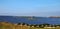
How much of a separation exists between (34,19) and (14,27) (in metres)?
6.24

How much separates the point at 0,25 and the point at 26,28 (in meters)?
1.37

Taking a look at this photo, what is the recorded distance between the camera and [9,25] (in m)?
6.96

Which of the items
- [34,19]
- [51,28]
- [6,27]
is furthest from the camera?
[34,19]

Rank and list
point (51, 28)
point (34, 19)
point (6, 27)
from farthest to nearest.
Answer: point (34, 19)
point (51, 28)
point (6, 27)

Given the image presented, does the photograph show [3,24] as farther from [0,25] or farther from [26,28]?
[26,28]

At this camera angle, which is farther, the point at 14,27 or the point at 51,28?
the point at 51,28

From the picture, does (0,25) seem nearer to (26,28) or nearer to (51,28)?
(26,28)

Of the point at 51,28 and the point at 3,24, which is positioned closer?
the point at 3,24

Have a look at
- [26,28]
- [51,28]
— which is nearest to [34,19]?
[51,28]

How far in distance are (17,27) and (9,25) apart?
1.50ft

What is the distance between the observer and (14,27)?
704 cm

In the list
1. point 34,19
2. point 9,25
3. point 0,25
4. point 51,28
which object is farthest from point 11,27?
point 34,19

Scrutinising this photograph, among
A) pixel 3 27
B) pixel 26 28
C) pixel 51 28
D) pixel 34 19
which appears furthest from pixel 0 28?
pixel 34 19

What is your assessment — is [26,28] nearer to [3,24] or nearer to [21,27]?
[21,27]
